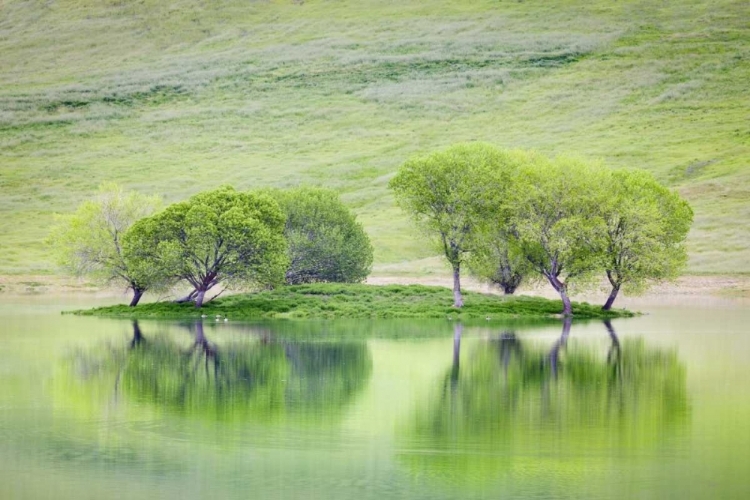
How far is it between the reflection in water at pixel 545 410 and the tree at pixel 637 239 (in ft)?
69.9

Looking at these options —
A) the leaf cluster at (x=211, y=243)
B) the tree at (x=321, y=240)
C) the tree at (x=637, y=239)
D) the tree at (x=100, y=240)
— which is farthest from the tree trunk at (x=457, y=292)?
the tree at (x=100, y=240)

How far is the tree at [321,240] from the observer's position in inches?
3012

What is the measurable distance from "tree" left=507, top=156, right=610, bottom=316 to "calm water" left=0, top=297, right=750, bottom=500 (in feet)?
47.0

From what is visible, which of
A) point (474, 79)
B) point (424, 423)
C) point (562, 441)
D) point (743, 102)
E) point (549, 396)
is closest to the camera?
point (562, 441)

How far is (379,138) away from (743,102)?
55.9 m

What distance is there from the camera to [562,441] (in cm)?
2816

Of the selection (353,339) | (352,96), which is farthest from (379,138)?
(353,339)

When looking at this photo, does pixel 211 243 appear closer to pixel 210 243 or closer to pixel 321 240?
pixel 210 243

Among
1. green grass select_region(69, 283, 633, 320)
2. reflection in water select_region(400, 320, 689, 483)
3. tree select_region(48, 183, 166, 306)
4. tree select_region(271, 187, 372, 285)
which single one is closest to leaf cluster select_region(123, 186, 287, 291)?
green grass select_region(69, 283, 633, 320)

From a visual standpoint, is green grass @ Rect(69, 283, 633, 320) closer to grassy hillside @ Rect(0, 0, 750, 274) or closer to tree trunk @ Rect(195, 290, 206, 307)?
tree trunk @ Rect(195, 290, 206, 307)

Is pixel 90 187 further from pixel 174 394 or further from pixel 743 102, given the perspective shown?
pixel 174 394

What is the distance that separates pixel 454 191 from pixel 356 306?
9552 mm

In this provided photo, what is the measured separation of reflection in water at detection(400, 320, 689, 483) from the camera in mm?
26688

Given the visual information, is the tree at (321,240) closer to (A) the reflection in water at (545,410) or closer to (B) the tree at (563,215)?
(B) the tree at (563,215)
